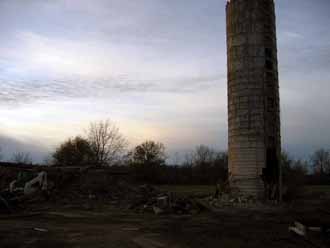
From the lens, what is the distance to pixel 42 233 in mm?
10352

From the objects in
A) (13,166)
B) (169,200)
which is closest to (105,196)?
(169,200)

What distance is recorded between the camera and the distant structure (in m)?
19.3

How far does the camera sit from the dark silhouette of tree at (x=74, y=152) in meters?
47.1

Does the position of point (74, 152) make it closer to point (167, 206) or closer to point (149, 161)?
point (149, 161)

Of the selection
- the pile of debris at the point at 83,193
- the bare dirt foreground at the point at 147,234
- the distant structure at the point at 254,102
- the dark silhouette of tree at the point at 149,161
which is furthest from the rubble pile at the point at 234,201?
the dark silhouette of tree at the point at 149,161

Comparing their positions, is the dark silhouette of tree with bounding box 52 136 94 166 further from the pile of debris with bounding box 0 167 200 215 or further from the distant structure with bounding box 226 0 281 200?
the distant structure with bounding box 226 0 281 200

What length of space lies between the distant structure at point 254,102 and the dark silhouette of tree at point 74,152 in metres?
30.3

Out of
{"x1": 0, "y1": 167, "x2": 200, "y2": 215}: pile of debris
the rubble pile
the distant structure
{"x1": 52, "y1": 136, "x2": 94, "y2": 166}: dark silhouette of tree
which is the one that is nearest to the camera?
{"x1": 0, "y1": 167, "x2": 200, "y2": 215}: pile of debris

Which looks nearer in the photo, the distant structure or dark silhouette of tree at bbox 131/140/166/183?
the distant structure

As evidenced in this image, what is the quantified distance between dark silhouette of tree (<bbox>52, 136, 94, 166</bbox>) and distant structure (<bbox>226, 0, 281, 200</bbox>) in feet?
99.4

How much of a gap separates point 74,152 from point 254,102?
113ft

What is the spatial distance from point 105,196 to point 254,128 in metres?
9.57

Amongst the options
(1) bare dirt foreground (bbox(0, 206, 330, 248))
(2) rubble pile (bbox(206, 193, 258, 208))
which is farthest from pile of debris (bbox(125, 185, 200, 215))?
(1) bare dirt foreground (bbox(0, 206, 330, 248))

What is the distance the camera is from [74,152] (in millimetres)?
48562
